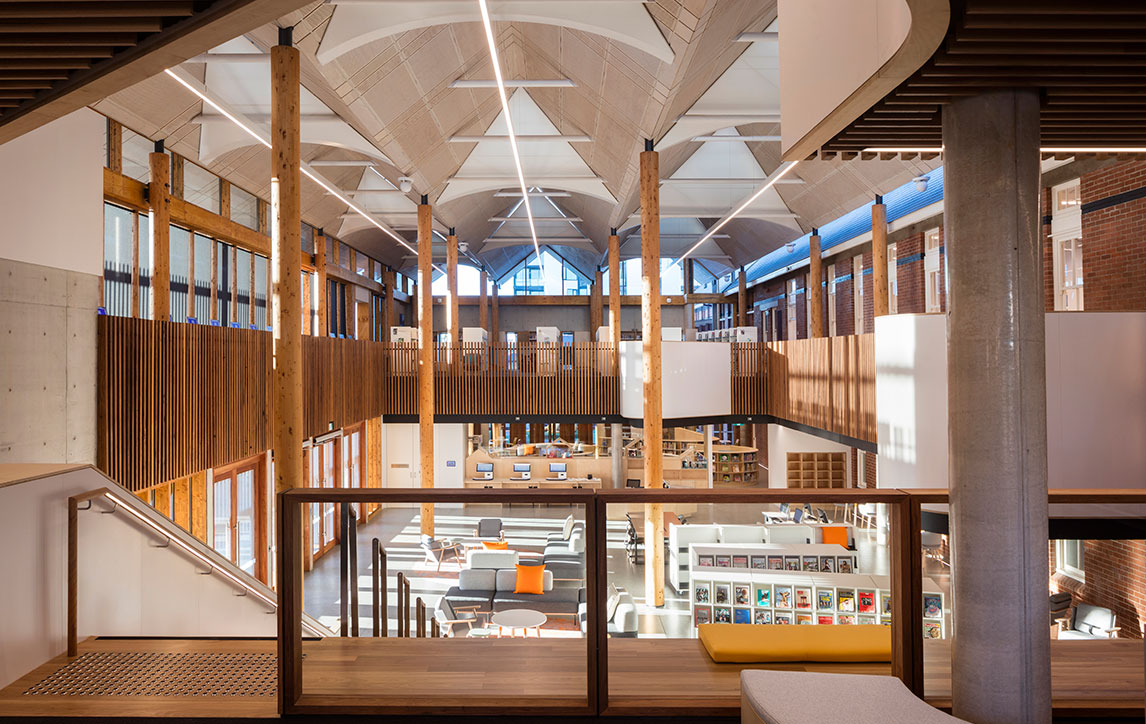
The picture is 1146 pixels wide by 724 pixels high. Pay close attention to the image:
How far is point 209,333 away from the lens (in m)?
9.05

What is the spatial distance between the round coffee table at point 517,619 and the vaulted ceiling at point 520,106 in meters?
5.68

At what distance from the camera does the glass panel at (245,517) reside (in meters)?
12.1

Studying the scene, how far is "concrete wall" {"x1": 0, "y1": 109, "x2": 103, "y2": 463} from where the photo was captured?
241 inches

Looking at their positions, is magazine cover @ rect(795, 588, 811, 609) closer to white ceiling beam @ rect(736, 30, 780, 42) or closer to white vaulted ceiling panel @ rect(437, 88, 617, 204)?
white ceiling beam @ rect(736, 30, 780, 42)

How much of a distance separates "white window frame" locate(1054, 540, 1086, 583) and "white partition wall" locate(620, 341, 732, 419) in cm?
605

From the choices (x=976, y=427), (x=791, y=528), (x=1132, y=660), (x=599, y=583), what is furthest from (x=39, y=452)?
(x=791, y=528)

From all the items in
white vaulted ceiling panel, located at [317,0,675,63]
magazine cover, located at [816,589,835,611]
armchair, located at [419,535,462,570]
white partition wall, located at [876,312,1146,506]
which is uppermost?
white vaulted ceiling panel, located at [317,0,675,63]

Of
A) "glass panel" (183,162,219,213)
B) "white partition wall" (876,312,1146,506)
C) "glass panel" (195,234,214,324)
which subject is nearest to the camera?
"white partition wall" (876,312,1146,506)

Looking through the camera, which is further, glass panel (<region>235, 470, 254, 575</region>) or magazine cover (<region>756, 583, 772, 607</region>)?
glass panel (<region>235, 470, 254, 575</region>)

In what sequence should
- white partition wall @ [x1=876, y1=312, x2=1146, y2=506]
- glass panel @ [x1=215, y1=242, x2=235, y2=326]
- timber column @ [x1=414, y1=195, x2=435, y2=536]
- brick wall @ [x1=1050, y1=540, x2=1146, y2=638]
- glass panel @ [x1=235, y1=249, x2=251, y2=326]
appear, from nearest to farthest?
white partition wall @ [x1=876, y1=312, x2=1146, y2=506] < brick wall @ [x1=1050, y1=540, x2=1146, y2=638] < glass panel @ [x1=215, y1=242, x2=235, y2=326] < glass panel @ [x1=235, y1=249, x2=251, y2=326] < timber column @ [x1=414, y1=195, x2=435, y2=536]

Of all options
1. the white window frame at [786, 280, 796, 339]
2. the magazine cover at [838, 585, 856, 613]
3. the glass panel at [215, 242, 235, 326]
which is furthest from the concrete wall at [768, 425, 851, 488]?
the magazine cover at [838, 585, 856, 613]

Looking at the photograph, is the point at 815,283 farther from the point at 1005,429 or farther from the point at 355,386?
the point at 1005,429

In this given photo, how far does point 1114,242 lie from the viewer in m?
9.44

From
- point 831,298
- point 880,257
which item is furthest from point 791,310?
point 880,257
